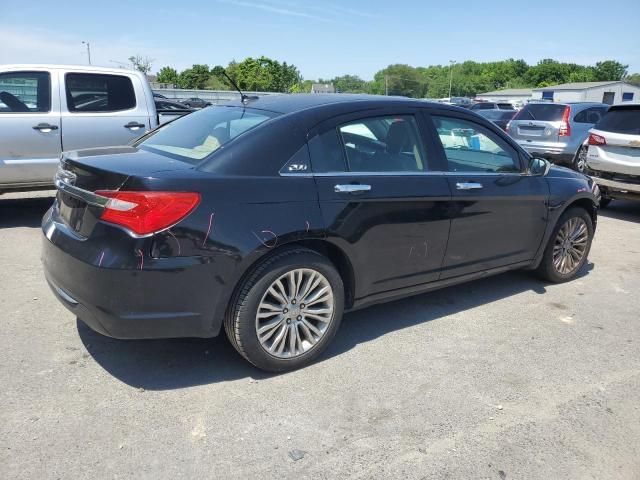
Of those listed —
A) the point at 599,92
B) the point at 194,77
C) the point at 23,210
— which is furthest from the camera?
the point at 194,77

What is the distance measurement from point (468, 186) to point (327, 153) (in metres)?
1.25

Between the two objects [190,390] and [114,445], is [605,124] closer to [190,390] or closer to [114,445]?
[190,390]

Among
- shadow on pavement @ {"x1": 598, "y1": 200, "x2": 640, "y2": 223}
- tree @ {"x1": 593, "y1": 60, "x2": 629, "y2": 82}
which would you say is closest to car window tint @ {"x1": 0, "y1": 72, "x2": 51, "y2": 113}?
shadow on pavement @ {"x1": 598, "y1": 200, "x2": 640, "y2": 223}

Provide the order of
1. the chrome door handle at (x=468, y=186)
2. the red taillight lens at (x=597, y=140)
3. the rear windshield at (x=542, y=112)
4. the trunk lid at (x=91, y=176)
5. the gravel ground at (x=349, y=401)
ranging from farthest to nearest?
the rear windshield at (x=542, y=112), the red taillight lens at (x=597, y=140), the chrome door handle at (x=468, y=186), the trunk lid at (x=91, y=176), the gravel ground at (x=349, y=401)

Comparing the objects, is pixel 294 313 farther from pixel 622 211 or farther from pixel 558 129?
pixel 558 129

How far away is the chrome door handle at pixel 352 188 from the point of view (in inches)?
131

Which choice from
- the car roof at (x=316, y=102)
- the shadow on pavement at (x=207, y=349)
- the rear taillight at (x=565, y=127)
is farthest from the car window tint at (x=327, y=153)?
the rear taillight at (x=565, y=127)

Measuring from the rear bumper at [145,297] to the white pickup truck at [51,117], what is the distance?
3.91m

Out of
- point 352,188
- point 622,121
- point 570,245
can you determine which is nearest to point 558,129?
point 622,121

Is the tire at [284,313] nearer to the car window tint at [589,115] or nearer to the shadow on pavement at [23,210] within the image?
the shadow on pavement at [23,210]

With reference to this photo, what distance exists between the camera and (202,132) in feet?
11.8

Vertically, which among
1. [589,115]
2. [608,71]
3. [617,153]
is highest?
[608,71]

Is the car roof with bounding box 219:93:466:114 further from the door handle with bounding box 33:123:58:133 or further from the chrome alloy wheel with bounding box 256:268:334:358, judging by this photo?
the door handle with bounding box 33:123:58:133

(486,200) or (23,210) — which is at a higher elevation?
(486,200)
